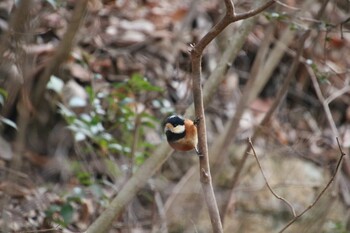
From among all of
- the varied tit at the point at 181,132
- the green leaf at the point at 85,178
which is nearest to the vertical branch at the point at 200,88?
the varied tit at the point at 181,132

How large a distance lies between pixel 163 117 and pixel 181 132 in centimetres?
214

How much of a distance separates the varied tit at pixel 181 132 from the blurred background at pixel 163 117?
56 cm

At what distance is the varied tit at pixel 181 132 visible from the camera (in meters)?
2.27

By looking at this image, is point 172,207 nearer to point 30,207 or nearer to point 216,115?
point 30,207

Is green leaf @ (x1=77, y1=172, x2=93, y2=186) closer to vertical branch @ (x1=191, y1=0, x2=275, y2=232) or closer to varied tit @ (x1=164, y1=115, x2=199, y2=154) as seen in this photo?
varied tit @ (x1=164, y1=115, x2=199, y2=154)

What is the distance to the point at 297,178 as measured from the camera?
14.9 feet

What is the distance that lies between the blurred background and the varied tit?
560mm

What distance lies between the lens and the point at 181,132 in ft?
7.43

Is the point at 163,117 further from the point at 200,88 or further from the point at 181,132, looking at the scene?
the point at 200,88

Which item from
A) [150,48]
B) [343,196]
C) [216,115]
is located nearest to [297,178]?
[343,196]

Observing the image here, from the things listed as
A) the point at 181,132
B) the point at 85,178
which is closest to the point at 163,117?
the point at 85,178

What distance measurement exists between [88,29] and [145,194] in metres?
1.31

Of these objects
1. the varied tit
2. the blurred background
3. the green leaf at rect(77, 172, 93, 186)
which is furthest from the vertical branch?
the green leaf at rect(77, 172, 93, 186)

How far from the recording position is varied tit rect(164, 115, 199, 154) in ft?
7.44
